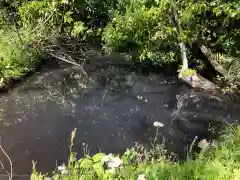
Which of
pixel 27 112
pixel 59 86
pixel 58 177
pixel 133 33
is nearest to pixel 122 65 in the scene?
pixel 133 33

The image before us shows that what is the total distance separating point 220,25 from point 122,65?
2443mm

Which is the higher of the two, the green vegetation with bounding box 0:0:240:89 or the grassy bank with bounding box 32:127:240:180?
the green vegetation with bounding box 0:0:240:89

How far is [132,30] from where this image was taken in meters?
6.89

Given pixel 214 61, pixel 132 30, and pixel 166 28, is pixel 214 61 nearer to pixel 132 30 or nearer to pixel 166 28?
pixel 166 28

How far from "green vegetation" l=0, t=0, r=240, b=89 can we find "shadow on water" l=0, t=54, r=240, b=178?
0.55m

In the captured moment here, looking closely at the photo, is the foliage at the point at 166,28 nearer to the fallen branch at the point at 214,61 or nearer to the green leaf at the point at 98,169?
the fallen branch at the point at 214,61

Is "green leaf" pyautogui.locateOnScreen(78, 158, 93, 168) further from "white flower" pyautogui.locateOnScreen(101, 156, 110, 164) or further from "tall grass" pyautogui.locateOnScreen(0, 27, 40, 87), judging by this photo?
"tall grass" pyautogui.locateOnScreen(0, 27, 40, 87)

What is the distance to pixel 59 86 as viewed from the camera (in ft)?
22.2

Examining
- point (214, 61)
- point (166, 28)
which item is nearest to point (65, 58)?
point (166, 28)

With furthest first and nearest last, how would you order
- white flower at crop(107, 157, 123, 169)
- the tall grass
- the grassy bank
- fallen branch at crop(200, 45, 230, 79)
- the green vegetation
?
the tall grass → fallen branch at crop(200, 45, 230, 79) → the green vegetation → the grassy bank → white flower at crop(107, 157, 123, 169)

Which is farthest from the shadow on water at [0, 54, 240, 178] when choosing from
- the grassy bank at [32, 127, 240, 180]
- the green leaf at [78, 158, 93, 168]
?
the green leaf at [78, 158, 93, 168]

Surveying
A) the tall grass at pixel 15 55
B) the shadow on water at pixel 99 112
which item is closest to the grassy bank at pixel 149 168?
the shadow on water at pixel 99 112

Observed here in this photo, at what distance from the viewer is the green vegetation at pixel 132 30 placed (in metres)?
6.27

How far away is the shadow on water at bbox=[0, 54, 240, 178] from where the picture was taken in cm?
502
